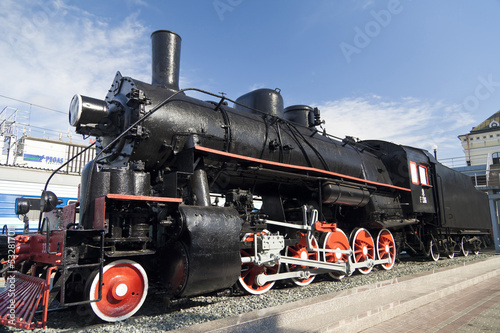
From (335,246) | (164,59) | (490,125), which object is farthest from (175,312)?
(490,125)

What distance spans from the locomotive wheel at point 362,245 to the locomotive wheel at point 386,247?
19.1 inches

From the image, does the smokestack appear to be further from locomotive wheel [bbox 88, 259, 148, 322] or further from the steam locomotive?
locomotive wheel [bbox 88, 259, 148, 322]

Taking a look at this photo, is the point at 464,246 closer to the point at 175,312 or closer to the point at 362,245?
the point at 362,245

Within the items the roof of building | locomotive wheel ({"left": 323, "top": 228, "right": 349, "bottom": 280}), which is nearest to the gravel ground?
locomotive wheel ({"left": 323, "top": 228, "right": 349, "bottom": 280})

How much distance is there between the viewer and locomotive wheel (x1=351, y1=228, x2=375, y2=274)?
662 cm

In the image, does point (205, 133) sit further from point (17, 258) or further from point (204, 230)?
point (17, 258)

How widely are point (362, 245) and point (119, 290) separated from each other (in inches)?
196

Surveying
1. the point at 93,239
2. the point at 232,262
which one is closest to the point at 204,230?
the point at 232,262

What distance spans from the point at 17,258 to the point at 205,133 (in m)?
2.58

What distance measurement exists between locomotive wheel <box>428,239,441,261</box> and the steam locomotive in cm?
305

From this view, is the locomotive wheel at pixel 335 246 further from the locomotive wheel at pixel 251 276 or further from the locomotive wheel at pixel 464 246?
the locomotive wheel at pixel 464 246

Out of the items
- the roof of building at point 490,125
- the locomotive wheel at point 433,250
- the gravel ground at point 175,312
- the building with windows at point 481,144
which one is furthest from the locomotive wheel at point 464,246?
the roof of building at point 490,125

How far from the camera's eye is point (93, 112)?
161 inches

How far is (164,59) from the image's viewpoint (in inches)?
194
